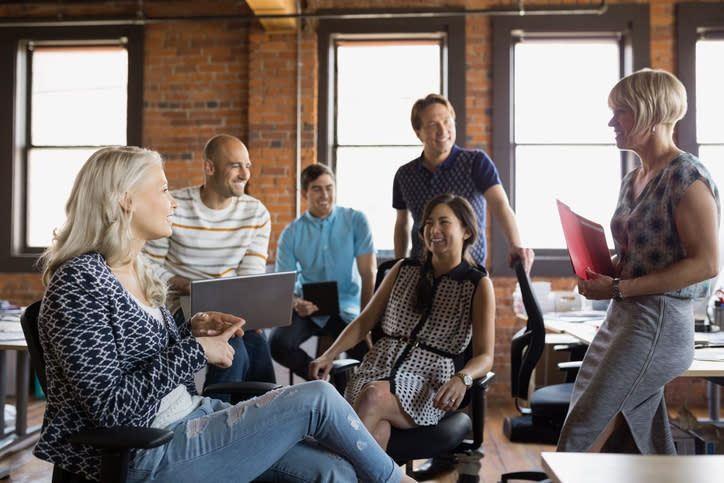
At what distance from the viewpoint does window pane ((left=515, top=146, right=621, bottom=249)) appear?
4.95m

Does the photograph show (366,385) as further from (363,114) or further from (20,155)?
(20,155)

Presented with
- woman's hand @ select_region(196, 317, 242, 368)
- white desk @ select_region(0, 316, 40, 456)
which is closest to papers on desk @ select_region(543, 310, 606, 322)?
woman's hand @ select_region(196, 317, 242, 368)

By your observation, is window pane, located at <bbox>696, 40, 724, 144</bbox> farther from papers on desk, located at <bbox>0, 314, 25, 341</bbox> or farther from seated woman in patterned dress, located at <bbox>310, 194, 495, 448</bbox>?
papers on desk, located at <bbox>0, 314, 25, 341</bbox>

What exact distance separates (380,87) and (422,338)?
3110 millimetres

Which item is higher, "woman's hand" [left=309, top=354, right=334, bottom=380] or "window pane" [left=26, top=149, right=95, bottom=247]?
"window pane" [left=26, top=149, right=95, bottom=247]

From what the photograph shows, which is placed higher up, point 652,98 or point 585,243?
point 652,98

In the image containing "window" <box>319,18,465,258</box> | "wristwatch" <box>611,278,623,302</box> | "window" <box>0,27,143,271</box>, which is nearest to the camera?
"wristwatch" <box>611,278,623,302</box>

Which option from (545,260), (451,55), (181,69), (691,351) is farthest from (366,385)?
(181,69)

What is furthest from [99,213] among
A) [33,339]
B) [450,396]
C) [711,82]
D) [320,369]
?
[711,82]

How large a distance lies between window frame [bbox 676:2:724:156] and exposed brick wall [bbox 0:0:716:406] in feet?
0.21

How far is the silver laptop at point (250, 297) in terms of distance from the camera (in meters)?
2.19

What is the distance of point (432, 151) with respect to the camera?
3.06 meters

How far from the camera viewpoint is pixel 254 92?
16.1 feet

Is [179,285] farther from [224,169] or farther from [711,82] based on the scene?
[711,82]
